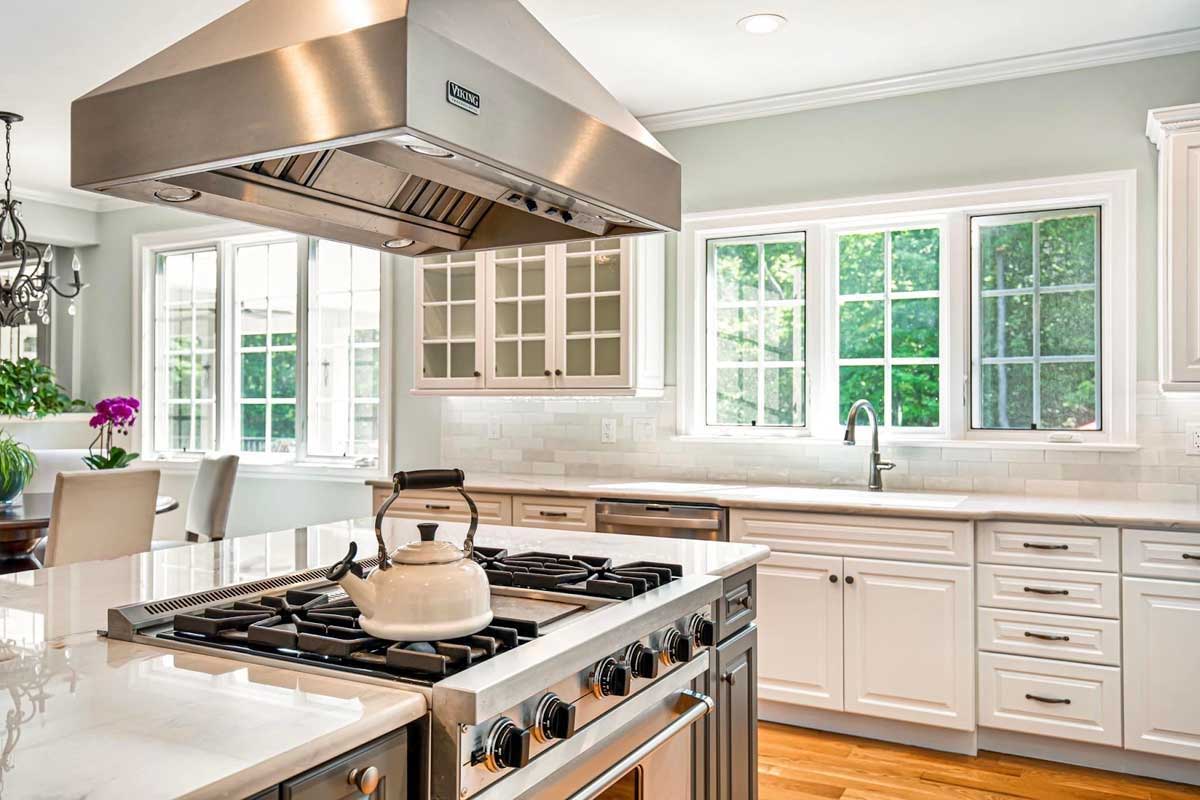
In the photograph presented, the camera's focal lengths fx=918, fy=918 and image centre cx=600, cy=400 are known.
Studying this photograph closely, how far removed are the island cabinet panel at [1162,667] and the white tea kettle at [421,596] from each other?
2.52 m

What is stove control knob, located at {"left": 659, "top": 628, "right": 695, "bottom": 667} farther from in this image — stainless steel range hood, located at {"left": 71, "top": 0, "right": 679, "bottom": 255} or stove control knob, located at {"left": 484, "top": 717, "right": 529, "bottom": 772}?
stainless steel range hood, located at {"left": 71, "top": 0, "right": 679, "bottom": 255}

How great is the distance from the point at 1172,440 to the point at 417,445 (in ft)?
11.4

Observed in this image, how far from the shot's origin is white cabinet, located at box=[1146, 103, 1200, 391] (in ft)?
10.2

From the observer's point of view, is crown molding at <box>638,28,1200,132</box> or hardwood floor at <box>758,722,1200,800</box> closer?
hardwood floor at <box>758,722,1200,800</box>

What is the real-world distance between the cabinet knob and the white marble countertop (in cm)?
251

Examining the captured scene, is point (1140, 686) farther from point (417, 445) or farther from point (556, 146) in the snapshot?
point (417, 445)

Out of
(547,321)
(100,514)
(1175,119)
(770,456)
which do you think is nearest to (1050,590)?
(770,456)

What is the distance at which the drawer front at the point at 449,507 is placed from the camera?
3.94 m

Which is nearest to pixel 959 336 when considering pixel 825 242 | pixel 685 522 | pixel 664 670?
pixel 825 242

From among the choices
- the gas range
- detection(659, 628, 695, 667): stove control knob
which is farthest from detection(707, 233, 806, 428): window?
detection(659, 628, 695, 667): stove control knob

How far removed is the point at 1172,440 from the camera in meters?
3.40

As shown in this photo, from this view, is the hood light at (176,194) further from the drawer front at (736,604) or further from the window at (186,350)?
the window at (186,350)

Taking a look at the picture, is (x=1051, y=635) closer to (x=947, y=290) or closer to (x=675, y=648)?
(x=947, y=290)

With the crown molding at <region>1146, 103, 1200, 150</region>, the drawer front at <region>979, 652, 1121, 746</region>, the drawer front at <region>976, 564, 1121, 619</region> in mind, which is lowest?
the drawer front at <region>979, 652, 1121, 746</region>
